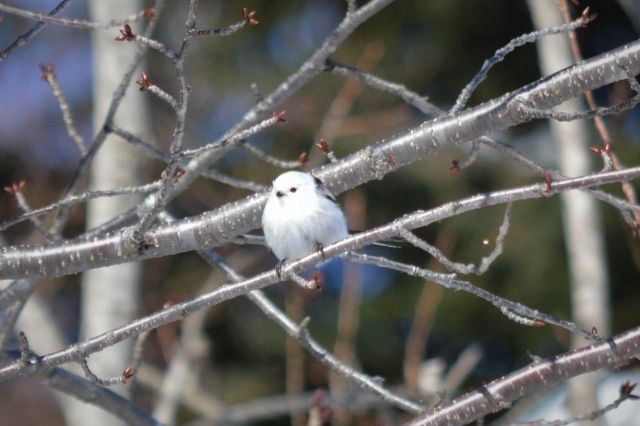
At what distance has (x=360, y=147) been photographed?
23.3 ft

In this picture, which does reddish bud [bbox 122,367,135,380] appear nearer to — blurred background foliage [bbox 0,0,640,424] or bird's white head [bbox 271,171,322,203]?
bird's white head [bbox 271,171,322,203]

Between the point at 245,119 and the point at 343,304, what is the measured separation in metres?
3.27

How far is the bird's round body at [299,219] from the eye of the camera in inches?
112

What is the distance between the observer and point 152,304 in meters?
7.75

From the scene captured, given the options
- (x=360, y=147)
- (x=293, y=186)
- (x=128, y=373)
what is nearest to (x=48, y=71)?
(x=293, y=186)

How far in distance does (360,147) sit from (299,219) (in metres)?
4.29

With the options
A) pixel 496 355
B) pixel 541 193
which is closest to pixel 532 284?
pixel 496 355

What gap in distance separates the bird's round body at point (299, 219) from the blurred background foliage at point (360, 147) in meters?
3.28

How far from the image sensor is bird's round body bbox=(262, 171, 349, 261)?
112 inches

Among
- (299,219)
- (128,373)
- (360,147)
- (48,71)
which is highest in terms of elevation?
(360,147)

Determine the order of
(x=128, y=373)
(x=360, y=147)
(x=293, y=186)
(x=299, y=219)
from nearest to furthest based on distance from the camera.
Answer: (x=128, y=373) → (x=299, y=219) → (x=293, y=186) → (x=360, y=147)

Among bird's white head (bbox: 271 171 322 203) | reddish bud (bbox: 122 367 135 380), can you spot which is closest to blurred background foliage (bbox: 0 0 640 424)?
bird's white head (bbox: 271 171 322 203)

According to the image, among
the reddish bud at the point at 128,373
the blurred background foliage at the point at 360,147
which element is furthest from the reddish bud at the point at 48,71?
the blurred background foliage at the point at 360,147

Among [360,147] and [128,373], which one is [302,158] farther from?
[360,147]
